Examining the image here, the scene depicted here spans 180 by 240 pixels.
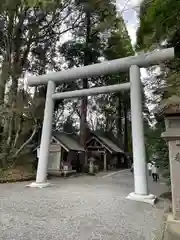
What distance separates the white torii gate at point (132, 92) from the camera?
201 inches

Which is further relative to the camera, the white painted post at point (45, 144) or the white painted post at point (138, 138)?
the white painted post at point (45, 144)

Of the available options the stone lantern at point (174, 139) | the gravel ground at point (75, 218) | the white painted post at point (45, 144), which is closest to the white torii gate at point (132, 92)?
the white painted post at point (45, 144)

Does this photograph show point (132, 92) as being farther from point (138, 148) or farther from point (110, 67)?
point (138, 148)


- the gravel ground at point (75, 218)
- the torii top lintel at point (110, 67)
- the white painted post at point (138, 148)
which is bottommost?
the gravel ground at point (75, 218)

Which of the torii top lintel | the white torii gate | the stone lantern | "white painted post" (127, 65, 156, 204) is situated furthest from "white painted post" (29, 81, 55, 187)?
the stone lantern

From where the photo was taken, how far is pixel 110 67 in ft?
20.3

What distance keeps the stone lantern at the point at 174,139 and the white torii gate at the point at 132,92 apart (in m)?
1.18

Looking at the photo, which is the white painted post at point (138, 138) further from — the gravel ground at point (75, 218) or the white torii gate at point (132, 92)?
the gravel ground at point (75, 218)

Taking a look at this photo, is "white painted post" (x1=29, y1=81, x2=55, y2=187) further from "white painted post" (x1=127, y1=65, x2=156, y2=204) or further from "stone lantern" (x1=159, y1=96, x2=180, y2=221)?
"stone lantern" (x1=159, y1=96, x2=180, y2=221)

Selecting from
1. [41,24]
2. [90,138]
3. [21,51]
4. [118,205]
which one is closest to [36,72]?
[21,51]

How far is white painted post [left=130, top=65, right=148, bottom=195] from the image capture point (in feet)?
16.8

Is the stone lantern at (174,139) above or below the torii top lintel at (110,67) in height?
below

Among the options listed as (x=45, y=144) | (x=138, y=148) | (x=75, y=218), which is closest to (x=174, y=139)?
(x=138, y=148)

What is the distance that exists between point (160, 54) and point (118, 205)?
3.89m
